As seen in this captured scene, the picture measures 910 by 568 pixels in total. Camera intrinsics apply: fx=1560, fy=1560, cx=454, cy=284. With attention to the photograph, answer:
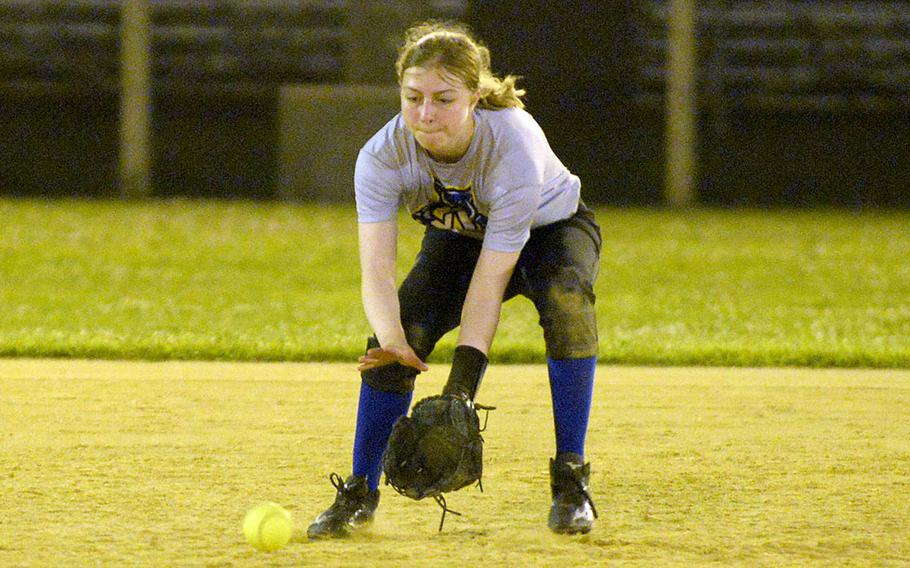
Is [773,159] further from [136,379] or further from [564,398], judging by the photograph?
[564,398]

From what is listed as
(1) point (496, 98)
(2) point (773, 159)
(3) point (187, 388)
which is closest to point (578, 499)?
(1) point (496, 98)

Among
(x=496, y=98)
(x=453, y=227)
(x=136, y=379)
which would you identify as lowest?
(x=136, y=379)

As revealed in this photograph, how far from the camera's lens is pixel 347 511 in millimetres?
4535

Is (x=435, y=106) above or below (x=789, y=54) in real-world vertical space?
below

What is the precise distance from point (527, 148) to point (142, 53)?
1625 cm

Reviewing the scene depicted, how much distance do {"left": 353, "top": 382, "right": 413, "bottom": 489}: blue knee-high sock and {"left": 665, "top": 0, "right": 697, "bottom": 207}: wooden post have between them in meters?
15.0

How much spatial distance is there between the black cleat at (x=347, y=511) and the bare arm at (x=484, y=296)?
55 cm

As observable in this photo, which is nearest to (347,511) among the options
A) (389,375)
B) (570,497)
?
(389,375)

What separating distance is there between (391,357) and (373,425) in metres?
0.33

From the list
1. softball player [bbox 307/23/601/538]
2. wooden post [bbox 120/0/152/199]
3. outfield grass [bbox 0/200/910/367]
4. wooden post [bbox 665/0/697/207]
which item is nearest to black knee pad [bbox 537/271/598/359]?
softball player [bbox 307/23/601/538]

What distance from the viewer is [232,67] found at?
26.0 metres

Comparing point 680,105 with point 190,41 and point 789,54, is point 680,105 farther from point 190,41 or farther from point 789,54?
point 190,41

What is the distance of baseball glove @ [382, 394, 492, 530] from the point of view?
4.27 metres

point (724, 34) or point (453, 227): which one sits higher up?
point (724, 34)
